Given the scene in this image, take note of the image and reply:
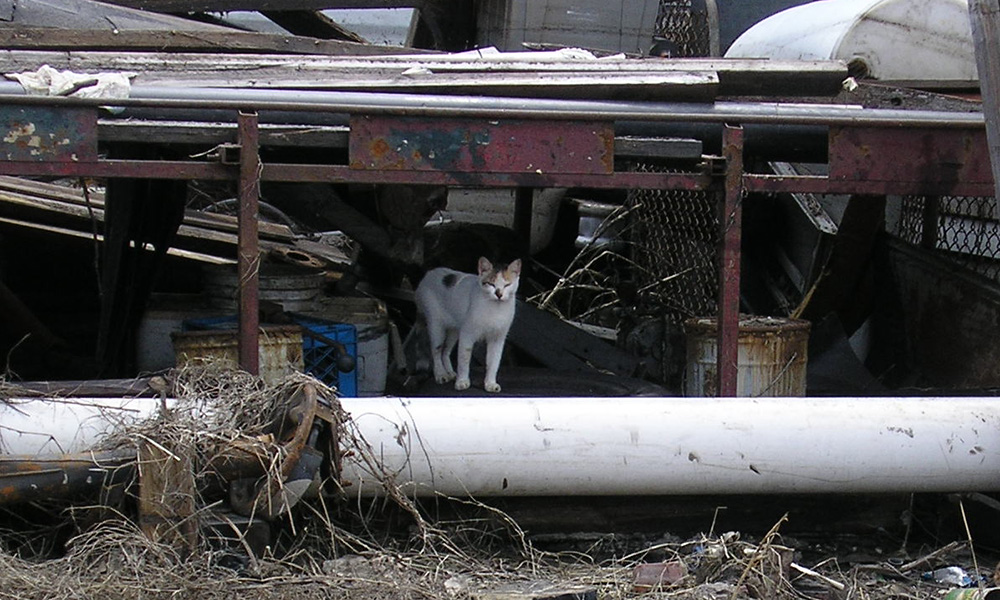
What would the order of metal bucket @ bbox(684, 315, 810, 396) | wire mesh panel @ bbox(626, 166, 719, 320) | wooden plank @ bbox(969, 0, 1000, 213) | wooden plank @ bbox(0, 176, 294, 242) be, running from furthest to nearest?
wire mesh panel @ bbox(626, 166, 719, 320) → wooden plank @ bbox(0, 176, 294, 242) → metal bucket @ bbox(684, 315, 810, 396) → wooden plank @ bbox(969, 0, 1000, 213)

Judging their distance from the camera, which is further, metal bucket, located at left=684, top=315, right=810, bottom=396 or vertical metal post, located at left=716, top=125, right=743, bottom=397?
metal bucket, located at left=684, top=315, right=810, bottom=396

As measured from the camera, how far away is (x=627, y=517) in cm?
514

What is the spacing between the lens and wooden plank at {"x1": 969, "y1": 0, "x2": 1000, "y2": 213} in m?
4.41

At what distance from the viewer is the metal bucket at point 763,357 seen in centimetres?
614

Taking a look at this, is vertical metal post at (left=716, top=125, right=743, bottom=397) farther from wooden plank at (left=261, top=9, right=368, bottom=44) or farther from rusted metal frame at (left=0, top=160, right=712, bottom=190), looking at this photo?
wooden plank at (left=261, top=9, right=368, bottom=44)

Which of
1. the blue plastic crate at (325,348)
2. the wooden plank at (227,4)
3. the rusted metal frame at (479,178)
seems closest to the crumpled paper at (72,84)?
the rusted metal frame at (479,178)

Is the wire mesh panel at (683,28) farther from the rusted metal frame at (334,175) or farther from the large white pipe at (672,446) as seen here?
the large white pipe at (672,446)

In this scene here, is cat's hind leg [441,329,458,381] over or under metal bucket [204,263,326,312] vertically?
under

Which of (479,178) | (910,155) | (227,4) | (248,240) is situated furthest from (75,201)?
(910,155)

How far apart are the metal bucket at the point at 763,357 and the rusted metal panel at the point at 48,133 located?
3.21 meters

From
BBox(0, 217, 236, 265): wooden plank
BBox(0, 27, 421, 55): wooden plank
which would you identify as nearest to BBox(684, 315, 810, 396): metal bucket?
BBox(0, 27, 421, 55): wooden plank

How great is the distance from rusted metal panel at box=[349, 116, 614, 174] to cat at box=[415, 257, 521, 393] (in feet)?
4.63

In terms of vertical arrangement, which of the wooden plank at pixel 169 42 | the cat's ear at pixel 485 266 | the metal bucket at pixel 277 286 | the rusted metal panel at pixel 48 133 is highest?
the wooden plank at pixel 169 42

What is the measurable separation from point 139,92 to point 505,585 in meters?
2.55
